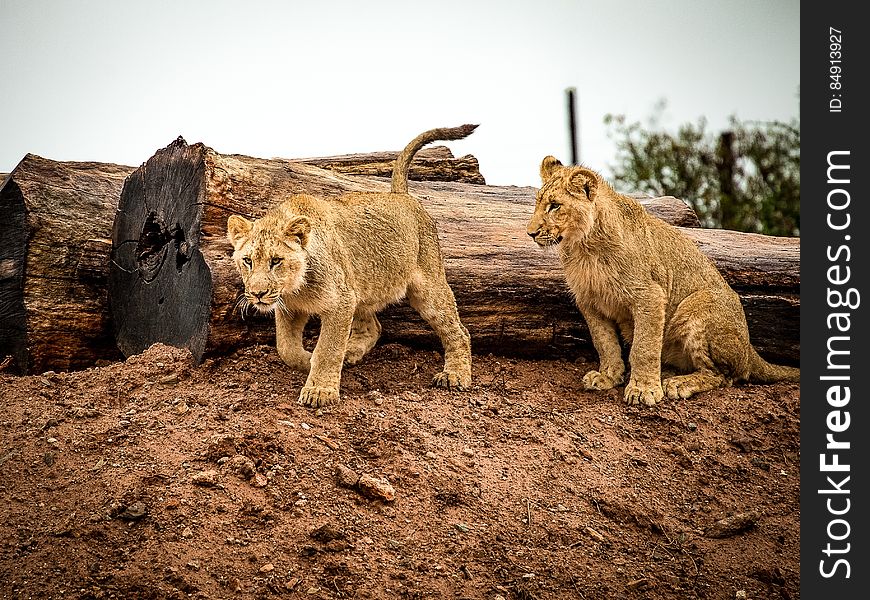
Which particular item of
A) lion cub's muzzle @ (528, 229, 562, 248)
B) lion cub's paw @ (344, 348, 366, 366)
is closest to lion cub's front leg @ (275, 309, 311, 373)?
lion cub's paw @ (344, 348, 366, 366)

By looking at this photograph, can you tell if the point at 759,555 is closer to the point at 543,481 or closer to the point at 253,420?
the point at 543,481

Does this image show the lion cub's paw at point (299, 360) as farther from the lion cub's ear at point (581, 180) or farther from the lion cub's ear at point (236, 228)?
the lion cub's ear at point (581, 180)

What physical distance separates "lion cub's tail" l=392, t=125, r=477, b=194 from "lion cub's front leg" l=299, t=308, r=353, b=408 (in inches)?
80.7

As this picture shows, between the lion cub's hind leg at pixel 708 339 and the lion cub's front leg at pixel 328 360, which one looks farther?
the lion cub's hind leg at pixel 708 339

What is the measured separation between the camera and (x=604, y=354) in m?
7.31

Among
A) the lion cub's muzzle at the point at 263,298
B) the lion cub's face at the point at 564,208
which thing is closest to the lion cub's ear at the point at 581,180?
the lion cub's face at the point at 564,208

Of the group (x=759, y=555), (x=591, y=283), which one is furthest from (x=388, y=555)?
(x=591, y=283)

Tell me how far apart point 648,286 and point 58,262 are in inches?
198

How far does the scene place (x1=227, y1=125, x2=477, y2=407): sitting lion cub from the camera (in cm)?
579

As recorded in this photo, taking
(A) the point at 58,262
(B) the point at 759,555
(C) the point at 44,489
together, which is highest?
(A) the point at 58,262

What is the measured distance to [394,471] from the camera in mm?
5547

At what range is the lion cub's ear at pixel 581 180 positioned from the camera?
22.5ft

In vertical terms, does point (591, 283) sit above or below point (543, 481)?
above

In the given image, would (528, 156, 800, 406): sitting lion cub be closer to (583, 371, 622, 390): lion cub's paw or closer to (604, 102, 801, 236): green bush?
(583, 371, 622, 390): lion cub's paw
